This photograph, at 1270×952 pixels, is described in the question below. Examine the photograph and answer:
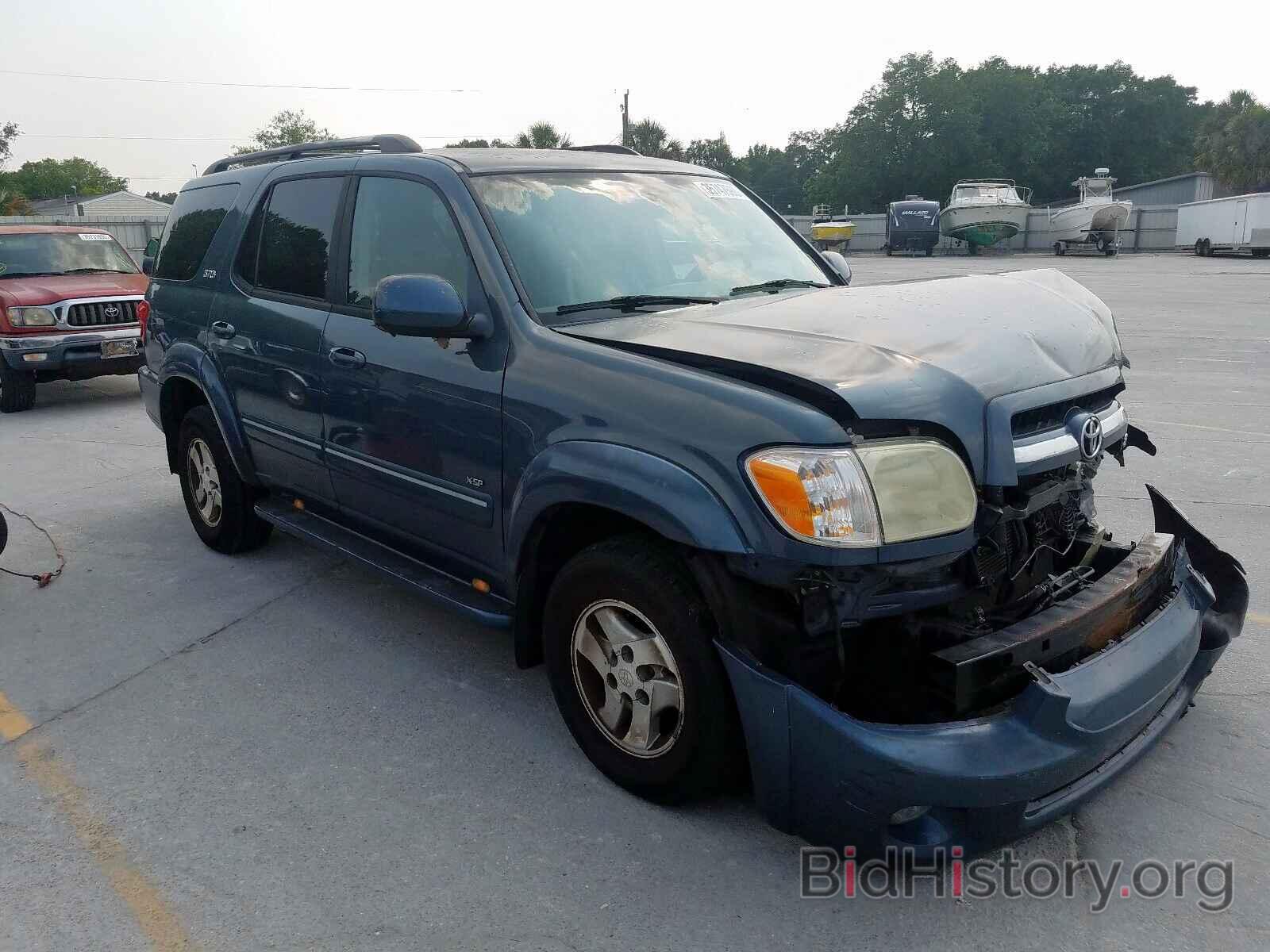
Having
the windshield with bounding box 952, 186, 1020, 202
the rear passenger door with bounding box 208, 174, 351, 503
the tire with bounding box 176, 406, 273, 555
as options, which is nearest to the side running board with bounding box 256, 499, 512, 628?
the rear passenger door with bounding box 208, 174, 351, 503

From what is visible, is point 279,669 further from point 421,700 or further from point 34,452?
point 34,452

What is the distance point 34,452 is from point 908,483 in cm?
825

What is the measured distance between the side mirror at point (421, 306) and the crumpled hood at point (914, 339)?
0.36 meters

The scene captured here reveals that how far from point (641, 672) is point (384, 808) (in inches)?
36.6

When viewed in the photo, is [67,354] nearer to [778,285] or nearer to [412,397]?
[412,397]

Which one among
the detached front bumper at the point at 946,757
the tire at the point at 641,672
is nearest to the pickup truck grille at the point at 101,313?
the tire at the point at 641,672

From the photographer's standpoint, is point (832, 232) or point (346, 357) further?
point (832, 232)

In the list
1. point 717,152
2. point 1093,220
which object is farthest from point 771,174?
point 1093,220

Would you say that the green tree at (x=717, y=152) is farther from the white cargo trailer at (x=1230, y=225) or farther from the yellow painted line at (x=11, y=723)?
the yellow painted line at (x=11, y=723)

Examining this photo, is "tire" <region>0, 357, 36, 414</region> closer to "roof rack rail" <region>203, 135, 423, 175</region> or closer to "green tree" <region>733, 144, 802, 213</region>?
"roof rack rail" <region>203, 135, 423, 175</region>

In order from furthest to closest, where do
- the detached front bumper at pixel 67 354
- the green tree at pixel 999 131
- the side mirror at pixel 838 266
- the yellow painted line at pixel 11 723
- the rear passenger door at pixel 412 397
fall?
the green tree at pixel 999 131 → the detached front bumper at pixel 67 354 → the side mirror at pixel 838 266 → the yellow painted line at pixel 11 723 → the rear passenger door at pixel 412 397

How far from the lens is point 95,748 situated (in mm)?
3562

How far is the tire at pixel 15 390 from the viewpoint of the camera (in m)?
10.3

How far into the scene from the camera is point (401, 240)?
12.7ft
